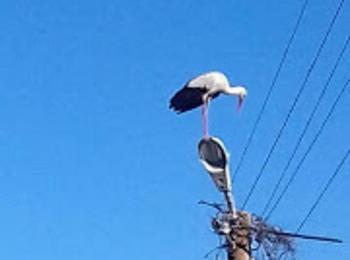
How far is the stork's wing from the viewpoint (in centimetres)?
710

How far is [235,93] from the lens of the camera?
7941mm

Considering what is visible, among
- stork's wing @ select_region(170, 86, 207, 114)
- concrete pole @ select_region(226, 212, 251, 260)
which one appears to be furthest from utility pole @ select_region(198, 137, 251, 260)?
stork's wing @ select_region(170, 86, 207, 114)

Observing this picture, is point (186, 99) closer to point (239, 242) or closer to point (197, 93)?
point (197, 93)

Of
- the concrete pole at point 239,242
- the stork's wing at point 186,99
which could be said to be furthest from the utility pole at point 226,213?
the stork's wing at point 186,99

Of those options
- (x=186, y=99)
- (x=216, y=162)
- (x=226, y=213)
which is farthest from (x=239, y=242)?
(x=186, y=99)

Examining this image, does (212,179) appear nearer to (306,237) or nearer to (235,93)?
(306,237)

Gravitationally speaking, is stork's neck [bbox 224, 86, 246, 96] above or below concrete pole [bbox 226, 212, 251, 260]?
above

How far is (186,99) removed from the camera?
23.3ft

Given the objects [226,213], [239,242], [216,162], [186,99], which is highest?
[186,99]

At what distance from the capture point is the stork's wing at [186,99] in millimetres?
7102

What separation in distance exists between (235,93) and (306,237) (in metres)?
2.29

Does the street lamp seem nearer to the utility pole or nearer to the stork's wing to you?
the utility pole

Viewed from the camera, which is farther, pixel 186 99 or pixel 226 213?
pixel 186 99

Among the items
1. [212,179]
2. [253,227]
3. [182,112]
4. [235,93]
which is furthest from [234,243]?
[235,93]
